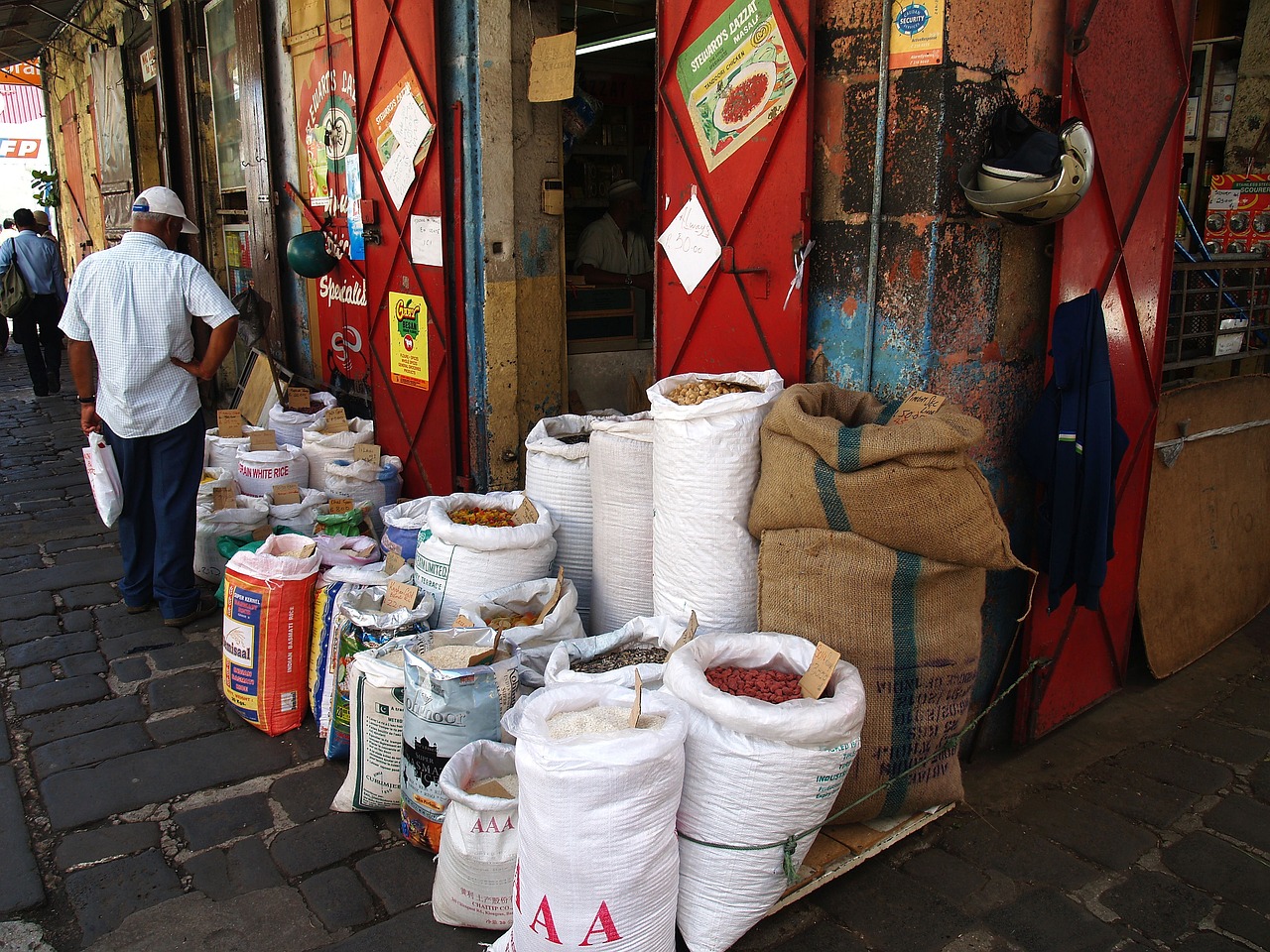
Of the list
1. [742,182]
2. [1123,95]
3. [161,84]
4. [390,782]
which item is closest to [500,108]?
[742,182]

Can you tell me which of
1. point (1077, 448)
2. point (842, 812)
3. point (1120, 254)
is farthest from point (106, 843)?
point (1120, 254)

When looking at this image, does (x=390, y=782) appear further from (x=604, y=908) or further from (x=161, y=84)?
(x=161, y=84)

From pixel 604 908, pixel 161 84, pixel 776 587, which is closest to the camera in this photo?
pixel 604 908

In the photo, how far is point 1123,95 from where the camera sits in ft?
10.5

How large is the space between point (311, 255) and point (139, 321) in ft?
6.73

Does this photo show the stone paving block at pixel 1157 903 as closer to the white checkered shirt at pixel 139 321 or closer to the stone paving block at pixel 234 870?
the stone paving block at pixel 234 870

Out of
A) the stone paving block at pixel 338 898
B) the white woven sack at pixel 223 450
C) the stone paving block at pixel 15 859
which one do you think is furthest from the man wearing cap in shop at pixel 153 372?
the stone paving block at pixel 338 898

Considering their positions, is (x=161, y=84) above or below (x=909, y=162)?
above

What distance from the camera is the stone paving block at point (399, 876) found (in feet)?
8.80

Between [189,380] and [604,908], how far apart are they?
3.23 m

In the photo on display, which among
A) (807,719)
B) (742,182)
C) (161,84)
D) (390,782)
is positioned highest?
(161,84)

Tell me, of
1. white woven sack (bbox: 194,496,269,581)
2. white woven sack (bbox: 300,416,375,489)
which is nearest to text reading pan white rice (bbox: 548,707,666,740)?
white woven sack (bbox: 194,496,269,581)

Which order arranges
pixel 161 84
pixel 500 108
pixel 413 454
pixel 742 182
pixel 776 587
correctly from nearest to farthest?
pixel 776 587, pixel 742 182, pixel 500 108, pixel 413 454, pixel 161 84

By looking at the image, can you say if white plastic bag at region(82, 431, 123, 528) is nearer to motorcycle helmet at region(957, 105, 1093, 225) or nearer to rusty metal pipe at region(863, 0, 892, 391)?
rusty metal pipe at region(863, 0, 892, 391)
